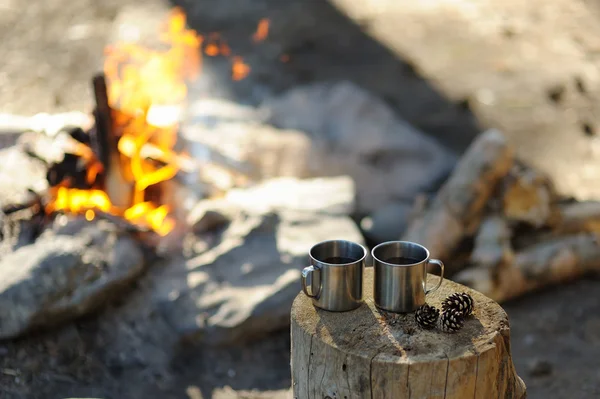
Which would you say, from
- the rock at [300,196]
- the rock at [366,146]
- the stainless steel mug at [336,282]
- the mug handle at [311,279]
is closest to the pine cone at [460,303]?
the stainless steel mug at [336,282]

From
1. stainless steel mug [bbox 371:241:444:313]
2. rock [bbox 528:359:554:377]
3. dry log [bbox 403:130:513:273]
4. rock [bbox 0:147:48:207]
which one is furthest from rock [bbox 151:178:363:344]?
stainless steel mug [bbox 371:241:444:313]

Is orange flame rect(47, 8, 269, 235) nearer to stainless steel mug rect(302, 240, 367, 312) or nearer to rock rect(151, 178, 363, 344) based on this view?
rock rect(151, 178, 363, 344)

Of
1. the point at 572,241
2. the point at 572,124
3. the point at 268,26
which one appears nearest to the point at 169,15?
the point at 268,26

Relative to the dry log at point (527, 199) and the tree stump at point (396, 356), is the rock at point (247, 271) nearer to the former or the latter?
the dry log at point (527, 199)

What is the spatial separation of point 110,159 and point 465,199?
242cm

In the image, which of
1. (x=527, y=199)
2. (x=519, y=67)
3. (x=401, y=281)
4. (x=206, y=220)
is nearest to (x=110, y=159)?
(x=206, y=220)

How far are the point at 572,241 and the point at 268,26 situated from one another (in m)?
4.40

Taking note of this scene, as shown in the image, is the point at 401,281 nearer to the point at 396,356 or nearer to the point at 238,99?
the point at 396,356

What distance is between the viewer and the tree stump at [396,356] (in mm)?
2408

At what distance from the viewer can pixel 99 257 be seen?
4.20 metres

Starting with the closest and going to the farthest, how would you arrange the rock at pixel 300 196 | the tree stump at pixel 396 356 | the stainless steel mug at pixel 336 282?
the tree stump at pixel 396 356, the stainless steel mug at pixel 336 282, the rock at pixel 300 196

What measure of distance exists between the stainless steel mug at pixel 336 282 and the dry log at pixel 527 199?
2.35m

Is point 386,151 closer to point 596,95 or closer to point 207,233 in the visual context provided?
point 207,233

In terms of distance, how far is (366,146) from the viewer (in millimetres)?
5750
